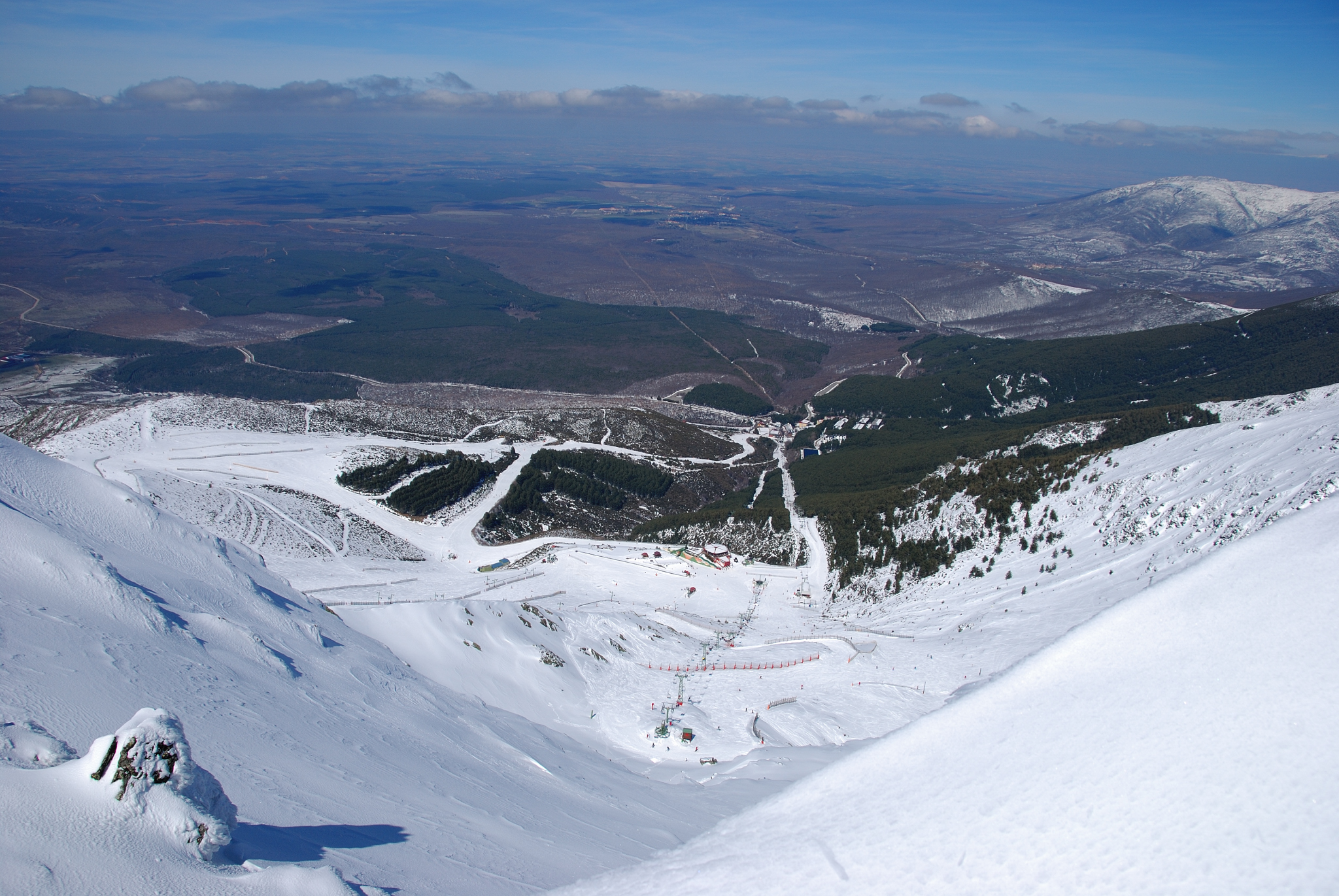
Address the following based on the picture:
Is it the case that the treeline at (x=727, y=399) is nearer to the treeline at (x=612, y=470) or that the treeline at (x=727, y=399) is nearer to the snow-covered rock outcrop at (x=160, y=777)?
the treeline at (x=612, y=470)

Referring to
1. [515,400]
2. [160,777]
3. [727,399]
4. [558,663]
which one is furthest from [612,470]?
[160,777]

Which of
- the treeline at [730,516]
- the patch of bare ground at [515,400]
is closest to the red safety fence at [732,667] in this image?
the treeline at [730,516]

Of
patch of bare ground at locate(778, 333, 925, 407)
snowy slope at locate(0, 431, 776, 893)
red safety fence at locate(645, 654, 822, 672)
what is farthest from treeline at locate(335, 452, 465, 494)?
patch of bare ground at locate(778, 333, 925, 407)

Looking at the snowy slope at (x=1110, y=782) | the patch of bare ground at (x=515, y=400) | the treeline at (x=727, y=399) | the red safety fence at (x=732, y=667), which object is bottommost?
the red safety fence at (x=732, y=667)

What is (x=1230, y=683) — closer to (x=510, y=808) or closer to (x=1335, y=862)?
(x=1335, y=862)

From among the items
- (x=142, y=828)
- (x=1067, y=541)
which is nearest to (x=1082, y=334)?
(x=1067, y=541)

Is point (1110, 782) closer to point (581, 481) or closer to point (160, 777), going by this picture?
point (160, 777)

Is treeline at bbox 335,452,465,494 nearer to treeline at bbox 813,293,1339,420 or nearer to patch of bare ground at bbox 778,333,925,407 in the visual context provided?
treeline at bbox 813,293,1339,420
